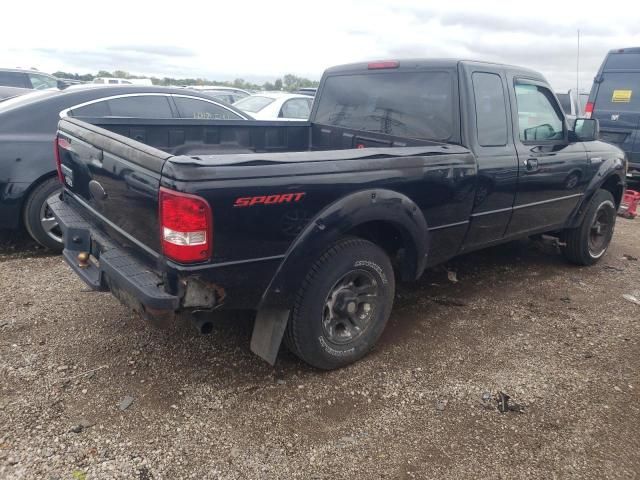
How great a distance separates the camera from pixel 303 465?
2545 mm

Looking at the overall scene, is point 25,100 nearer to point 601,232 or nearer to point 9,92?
point 9,92

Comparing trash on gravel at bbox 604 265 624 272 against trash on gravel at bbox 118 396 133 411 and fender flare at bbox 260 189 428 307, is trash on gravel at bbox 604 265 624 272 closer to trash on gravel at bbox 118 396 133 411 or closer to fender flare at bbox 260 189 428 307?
fender flare at bbox 260 189 428 307

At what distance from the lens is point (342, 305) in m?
3.21

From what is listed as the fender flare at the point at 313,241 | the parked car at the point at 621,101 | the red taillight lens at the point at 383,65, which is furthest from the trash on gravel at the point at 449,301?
the parked car at the point at 621,101

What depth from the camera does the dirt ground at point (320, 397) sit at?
2.56m

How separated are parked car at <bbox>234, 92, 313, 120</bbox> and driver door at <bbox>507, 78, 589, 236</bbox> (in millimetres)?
5143

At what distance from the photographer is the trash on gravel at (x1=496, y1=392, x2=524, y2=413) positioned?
3020 mm

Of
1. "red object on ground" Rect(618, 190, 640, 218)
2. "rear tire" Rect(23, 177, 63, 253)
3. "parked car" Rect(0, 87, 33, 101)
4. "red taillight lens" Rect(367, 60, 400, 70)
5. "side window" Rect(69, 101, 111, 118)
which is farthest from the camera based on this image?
"parked car" Rect(0, 87, 33, 101)

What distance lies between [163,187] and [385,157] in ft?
4.36

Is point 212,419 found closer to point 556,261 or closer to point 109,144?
point 109,144

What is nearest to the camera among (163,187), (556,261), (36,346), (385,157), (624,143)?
(163,187)

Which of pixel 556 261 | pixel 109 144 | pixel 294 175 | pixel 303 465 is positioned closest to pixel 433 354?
pixel 303 465

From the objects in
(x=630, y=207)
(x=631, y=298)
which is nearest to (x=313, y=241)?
(x=631, y=298)

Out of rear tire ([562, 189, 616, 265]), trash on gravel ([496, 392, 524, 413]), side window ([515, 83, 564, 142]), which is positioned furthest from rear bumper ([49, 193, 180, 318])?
rear tire ([562, 189, 616, 265])
